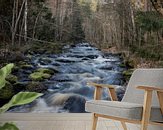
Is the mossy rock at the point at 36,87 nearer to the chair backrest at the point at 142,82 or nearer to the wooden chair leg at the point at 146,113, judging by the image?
the chair backrest at the point at 142,82

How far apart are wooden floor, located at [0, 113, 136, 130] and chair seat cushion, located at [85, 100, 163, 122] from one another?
949 mm

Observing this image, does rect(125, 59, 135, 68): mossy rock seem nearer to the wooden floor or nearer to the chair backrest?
the wooden floor

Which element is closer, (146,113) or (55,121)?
(146,113)

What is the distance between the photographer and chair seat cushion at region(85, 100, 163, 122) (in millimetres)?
2457

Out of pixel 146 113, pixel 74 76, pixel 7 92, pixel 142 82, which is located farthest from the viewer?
pixel 74 76

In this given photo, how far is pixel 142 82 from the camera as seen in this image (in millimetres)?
3137

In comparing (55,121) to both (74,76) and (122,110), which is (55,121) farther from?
(122,110)

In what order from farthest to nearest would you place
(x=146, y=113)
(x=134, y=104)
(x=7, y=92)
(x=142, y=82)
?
(x=7, y=92) → (x=142, y=82) → (x=134, y=104) → (x=146, y=113)

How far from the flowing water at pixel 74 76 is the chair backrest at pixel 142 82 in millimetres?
1027

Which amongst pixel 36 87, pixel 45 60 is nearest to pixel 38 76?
pixel 36 87

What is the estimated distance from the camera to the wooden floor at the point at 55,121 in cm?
363

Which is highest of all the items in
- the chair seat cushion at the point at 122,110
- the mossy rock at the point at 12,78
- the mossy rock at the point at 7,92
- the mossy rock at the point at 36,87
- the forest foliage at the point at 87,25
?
the forest foliage at the point at 87,25

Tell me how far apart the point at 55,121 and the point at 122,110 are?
162cm

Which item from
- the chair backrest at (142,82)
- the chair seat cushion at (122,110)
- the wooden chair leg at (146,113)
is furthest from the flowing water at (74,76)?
the wooden chair leg at (146,113)
